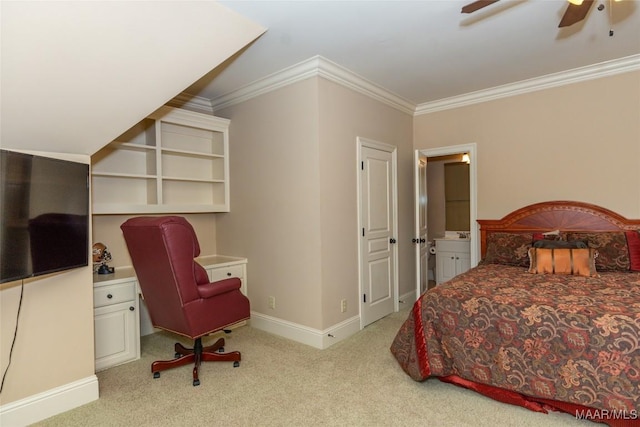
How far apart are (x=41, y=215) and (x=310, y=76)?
7.66ft

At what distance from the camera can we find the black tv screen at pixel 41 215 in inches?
73.6

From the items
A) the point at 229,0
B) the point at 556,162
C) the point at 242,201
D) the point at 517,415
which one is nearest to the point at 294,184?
the point at 242,201

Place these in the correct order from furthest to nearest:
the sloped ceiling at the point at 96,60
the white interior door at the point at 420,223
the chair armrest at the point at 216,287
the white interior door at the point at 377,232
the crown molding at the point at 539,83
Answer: the white interior door at the point at 420,223
the white interior door at the point at 377,232
the crown molding at the point at 539,83
the chair armrest at the point at 216,287
the sloped ceiling at the point at 96,60

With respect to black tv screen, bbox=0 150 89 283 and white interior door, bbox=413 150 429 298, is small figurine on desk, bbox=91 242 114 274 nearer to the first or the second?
black tv screen, bbox=0 150 89 283

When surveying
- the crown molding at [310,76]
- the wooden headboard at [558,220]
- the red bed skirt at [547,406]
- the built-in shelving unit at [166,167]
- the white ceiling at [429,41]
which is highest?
the white ceiling at [429,41]

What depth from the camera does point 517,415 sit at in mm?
2213

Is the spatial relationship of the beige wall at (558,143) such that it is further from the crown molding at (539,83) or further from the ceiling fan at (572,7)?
the ceiling fan at (572,7)

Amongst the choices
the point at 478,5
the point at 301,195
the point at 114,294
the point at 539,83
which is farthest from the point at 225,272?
the point at 539,83

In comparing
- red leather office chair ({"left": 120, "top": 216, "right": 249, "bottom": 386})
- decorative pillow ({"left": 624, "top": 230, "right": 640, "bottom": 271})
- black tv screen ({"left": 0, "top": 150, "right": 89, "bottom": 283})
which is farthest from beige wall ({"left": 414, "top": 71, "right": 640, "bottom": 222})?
black tv screen ({"left": 0, "top": 150, "right": 89, "bottom": 283})

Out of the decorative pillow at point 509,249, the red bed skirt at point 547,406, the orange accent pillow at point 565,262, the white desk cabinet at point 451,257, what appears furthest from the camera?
the white desk cabinet at point 451,257

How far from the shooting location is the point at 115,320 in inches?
118

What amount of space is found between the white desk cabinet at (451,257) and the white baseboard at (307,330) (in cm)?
210

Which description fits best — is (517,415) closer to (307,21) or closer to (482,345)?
(482,345)

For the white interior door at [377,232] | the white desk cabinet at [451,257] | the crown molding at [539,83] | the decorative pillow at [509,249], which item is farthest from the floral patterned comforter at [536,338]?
the white desk cabinet at [451,257]
